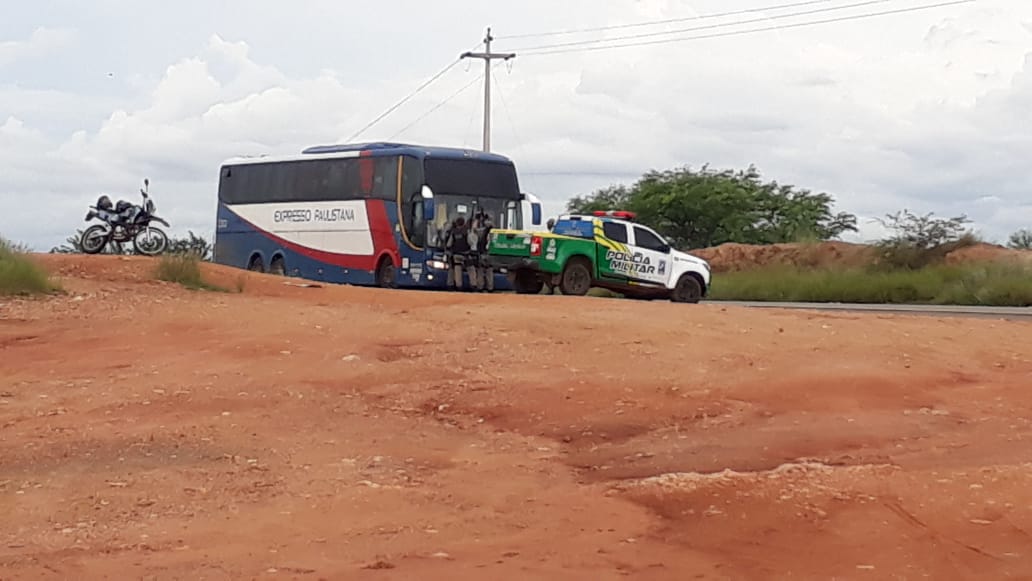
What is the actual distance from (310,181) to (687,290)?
933 cm

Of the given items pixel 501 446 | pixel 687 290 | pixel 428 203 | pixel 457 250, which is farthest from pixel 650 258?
pixel 501 446

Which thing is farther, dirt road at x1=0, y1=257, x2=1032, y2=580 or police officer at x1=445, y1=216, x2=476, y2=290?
police officer at x1=445, y1=216, x2=476, y2=290

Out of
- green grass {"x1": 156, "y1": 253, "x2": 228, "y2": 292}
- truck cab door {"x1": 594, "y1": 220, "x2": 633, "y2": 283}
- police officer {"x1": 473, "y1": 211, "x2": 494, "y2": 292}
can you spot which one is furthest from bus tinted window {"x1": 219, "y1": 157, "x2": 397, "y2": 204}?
green grass {"x1": 156, "y1": 253, "x2": 228, "y2": 292}

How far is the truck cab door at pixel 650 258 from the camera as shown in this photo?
26.6 metres

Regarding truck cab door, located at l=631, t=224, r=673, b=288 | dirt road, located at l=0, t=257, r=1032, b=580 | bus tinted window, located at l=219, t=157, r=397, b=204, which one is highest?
bus tinted window, located at l=219, t=157, r=397, b=204

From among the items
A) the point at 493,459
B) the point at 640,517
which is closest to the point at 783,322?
the point at 493,459

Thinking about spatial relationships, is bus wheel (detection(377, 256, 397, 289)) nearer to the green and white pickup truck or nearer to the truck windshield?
the truck windshield

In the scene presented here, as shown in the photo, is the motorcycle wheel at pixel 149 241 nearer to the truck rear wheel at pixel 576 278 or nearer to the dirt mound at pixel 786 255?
the truck rear wheel at pixel 576 278

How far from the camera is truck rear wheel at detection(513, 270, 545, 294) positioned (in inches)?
1032

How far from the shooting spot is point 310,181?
30.9m

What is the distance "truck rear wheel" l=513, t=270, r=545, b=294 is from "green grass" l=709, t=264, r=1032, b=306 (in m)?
11.8

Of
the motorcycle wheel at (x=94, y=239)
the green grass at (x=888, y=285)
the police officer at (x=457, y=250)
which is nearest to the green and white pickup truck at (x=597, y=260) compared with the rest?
the police officer at (x=457, y=250)

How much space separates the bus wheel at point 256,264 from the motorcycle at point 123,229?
5.26m

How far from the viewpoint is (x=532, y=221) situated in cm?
2831
